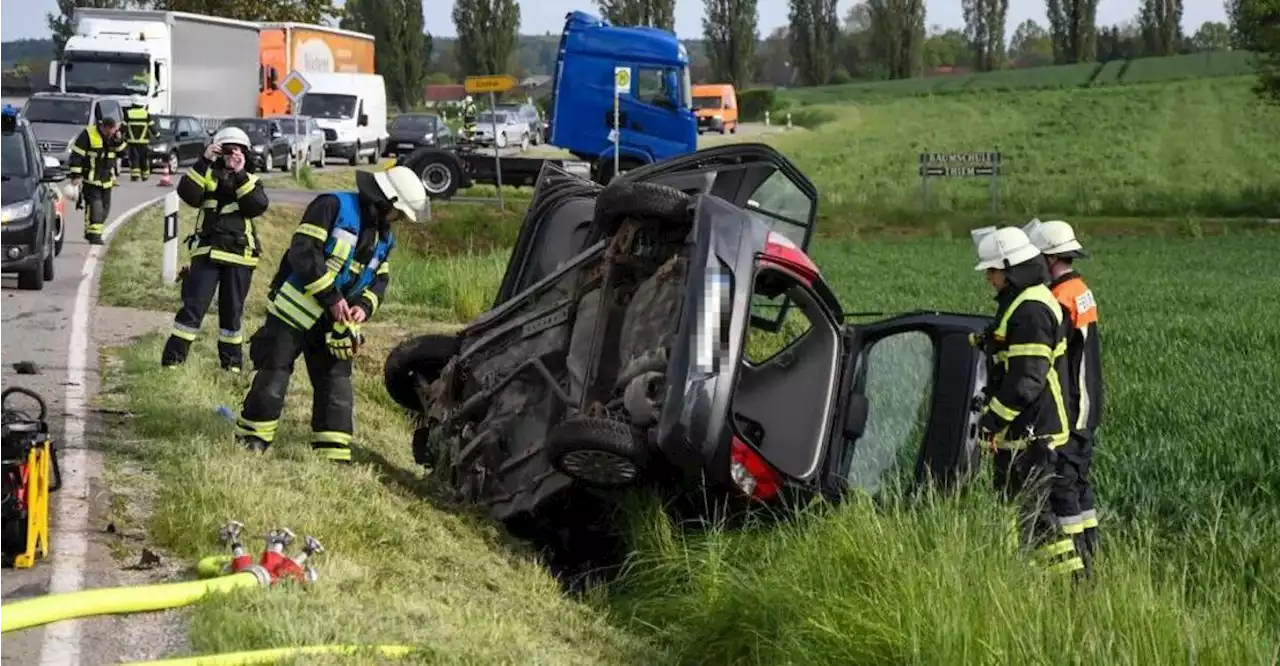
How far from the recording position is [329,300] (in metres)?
8.52

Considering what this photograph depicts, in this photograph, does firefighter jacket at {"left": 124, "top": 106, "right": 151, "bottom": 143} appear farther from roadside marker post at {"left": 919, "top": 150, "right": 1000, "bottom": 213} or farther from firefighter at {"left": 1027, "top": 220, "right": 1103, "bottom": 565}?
firefighter at {"left": 1027, "top": 220, "right": 1103, "bottom": 565}

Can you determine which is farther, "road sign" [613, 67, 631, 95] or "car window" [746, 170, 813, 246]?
"road sign" [613, 67, 631, 95]

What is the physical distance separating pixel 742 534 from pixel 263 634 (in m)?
2.56

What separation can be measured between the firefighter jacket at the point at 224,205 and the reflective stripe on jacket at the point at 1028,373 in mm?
5519

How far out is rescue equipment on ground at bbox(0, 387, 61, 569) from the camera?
6230 mm

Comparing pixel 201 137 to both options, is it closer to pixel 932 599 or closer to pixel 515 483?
pixel 515 483

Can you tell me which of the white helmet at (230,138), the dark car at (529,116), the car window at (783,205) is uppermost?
the dark car at (529,116)

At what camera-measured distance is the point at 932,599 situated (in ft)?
19.1

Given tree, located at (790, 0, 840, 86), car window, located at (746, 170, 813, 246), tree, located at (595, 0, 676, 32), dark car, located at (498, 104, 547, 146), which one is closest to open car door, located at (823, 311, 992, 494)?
car window, located at (746, 170, 813, 246)

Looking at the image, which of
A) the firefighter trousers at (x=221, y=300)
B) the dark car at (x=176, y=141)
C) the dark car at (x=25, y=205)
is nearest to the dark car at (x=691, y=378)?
the firefighter trousers at (x=221, y=300)

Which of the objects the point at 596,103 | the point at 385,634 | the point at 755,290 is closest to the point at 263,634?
the point at 385,634

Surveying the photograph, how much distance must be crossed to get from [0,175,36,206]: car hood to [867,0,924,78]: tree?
86.9m

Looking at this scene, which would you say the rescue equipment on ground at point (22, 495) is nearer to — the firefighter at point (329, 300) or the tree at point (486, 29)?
the firefighter at point (329, 300)

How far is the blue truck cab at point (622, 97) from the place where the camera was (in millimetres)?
29469
